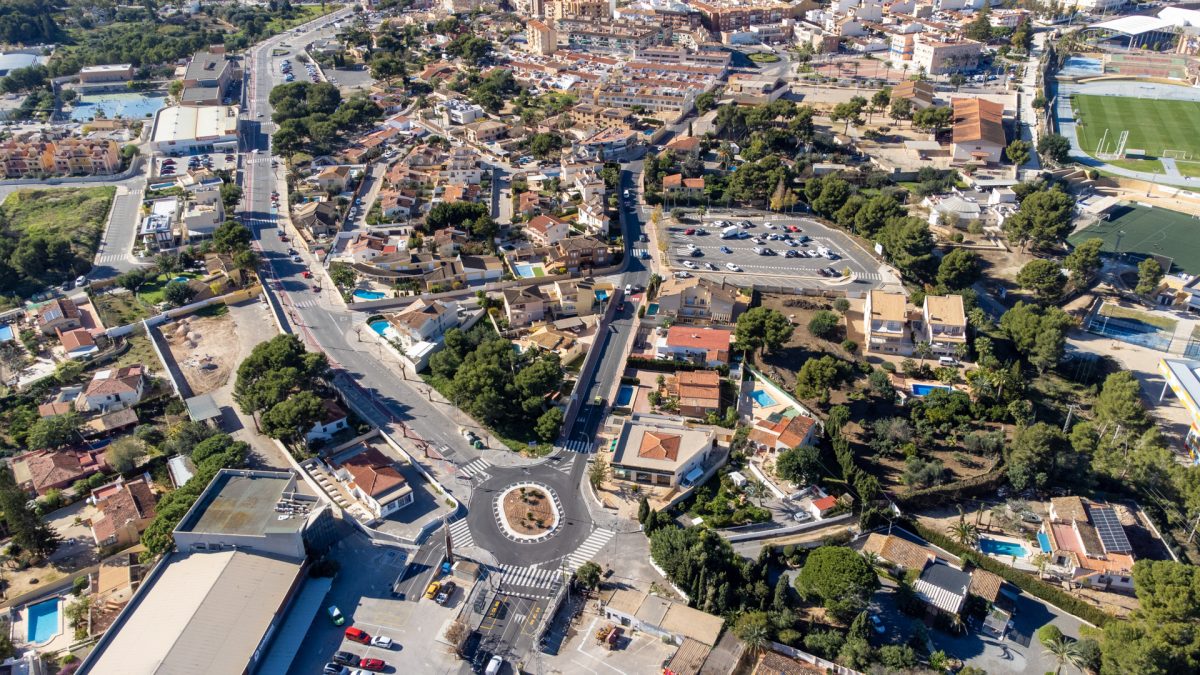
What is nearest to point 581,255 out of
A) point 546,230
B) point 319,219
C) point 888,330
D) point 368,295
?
point 546,230

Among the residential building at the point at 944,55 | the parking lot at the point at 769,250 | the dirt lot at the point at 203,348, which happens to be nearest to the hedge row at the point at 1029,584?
the parking lot at the point at 769,250

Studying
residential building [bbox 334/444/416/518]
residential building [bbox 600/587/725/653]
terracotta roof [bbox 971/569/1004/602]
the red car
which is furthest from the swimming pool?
terracotta roof [bbox 971/569/1004/602]

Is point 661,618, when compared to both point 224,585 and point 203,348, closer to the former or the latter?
point 224,585

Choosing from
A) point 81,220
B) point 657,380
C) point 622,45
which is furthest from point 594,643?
point 622,45

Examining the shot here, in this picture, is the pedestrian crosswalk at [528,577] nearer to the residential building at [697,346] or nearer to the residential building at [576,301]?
the residential building at [697,346]

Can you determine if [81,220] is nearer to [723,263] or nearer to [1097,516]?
[723,263]

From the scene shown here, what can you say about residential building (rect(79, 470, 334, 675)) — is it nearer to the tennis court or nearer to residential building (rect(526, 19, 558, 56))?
the tennis court
